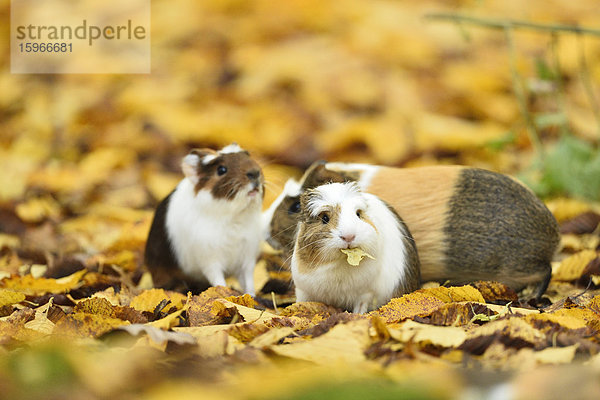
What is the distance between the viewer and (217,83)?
8523 mm

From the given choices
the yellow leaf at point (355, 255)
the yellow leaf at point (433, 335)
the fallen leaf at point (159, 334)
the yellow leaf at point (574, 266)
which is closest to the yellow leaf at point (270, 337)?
Result: the fallen leaf at point (159, 334)

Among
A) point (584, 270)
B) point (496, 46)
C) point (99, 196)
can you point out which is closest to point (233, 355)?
Answer: point (584, 270)

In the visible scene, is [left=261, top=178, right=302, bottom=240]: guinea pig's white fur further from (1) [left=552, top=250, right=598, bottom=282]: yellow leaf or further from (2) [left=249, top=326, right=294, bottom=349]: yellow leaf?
(1) [left=552, top=250, right=598, bottom=282]: yellow leaf

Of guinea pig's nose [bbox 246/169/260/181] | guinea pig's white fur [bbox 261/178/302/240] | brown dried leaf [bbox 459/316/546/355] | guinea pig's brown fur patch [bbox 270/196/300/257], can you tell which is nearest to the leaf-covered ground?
brown dried leaf [bbox 459/316/546/355]

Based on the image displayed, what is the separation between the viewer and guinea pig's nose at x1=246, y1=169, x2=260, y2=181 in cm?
353

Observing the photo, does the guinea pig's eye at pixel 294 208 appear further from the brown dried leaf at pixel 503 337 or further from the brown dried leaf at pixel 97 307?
the brown dried leaf at pixel 503 337

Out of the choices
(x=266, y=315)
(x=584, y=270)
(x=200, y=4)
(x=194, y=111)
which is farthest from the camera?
(x=200, y=4)

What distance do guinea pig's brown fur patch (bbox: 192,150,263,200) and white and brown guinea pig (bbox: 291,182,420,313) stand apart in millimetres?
507

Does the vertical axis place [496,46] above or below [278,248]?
above

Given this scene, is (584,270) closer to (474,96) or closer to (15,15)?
(474,96)

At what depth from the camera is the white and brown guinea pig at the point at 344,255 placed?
2.90m

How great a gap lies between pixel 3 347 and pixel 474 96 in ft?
21.1

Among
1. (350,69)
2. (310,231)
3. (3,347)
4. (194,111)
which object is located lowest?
(3,347)

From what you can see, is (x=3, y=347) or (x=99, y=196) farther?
(x=99, y=196)
